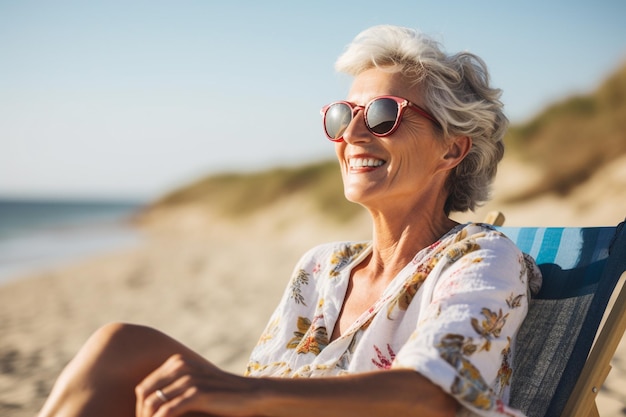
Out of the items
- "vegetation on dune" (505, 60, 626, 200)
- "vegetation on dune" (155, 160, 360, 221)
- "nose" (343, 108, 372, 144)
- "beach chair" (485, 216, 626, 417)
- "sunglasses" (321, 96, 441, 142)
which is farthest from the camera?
"vegetation on dune" (155, 160, 360, 221)

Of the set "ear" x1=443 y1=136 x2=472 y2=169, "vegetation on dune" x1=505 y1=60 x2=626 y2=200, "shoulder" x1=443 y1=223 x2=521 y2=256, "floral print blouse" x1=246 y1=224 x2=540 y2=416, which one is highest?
"vegetation on dune" x1=505 y1=60 x2=626 y2=200

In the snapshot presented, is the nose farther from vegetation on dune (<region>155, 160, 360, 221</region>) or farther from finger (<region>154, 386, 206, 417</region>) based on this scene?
vegetation on dune (<region>155, 160, 360, 221</region>)

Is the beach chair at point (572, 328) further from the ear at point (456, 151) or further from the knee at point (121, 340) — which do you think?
the knee at point (121, 340)

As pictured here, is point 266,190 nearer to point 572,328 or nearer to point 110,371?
point 572,328

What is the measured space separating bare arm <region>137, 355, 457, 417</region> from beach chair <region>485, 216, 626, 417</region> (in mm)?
751

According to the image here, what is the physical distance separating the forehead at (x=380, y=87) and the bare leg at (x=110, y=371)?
3.89 feet

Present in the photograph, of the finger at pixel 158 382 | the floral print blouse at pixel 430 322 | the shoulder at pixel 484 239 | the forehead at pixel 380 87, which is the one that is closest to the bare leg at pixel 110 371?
the finger at pixel 158 382

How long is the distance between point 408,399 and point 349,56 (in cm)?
143

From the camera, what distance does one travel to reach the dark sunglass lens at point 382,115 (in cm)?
239

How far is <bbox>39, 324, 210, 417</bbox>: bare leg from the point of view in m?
1.82

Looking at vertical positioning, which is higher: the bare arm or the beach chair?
the beach chair

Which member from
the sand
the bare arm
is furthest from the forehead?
the sand

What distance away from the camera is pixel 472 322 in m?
1.77

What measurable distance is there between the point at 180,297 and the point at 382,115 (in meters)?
7.70
